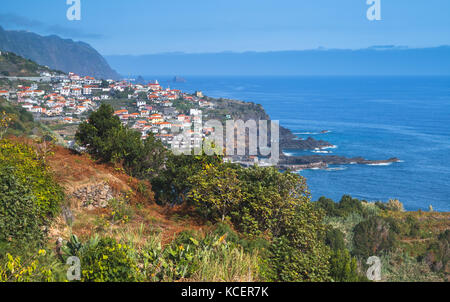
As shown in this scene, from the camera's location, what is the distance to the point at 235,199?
708 cm

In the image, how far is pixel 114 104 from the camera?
6009cm

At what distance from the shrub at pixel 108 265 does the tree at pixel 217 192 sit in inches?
123

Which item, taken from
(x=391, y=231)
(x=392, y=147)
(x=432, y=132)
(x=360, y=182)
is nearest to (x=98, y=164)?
(x=391, y=231)

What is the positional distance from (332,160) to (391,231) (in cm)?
2937

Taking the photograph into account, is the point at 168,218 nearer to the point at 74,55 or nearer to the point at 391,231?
the point at 391,231

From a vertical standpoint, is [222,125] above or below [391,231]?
above

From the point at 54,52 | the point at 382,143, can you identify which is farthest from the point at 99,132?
the point at 54,52

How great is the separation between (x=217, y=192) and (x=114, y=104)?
185 ft

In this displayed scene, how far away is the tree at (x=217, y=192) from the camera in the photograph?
707 centimetres

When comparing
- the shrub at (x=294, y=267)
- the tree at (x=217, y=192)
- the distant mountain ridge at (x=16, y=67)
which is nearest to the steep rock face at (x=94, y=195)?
the tree at (x=217, y=192)

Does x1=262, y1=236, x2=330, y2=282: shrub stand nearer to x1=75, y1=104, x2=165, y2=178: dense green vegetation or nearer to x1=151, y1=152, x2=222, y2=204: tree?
x1=151, y1=152, x2=222, y2=204: tree

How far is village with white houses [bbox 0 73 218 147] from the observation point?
4569 cm

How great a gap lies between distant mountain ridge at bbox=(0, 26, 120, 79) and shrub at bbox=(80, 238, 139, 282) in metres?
160

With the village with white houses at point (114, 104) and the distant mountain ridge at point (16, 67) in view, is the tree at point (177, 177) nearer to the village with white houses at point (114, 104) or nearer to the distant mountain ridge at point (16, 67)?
the village with white houses at point (114, 104)
